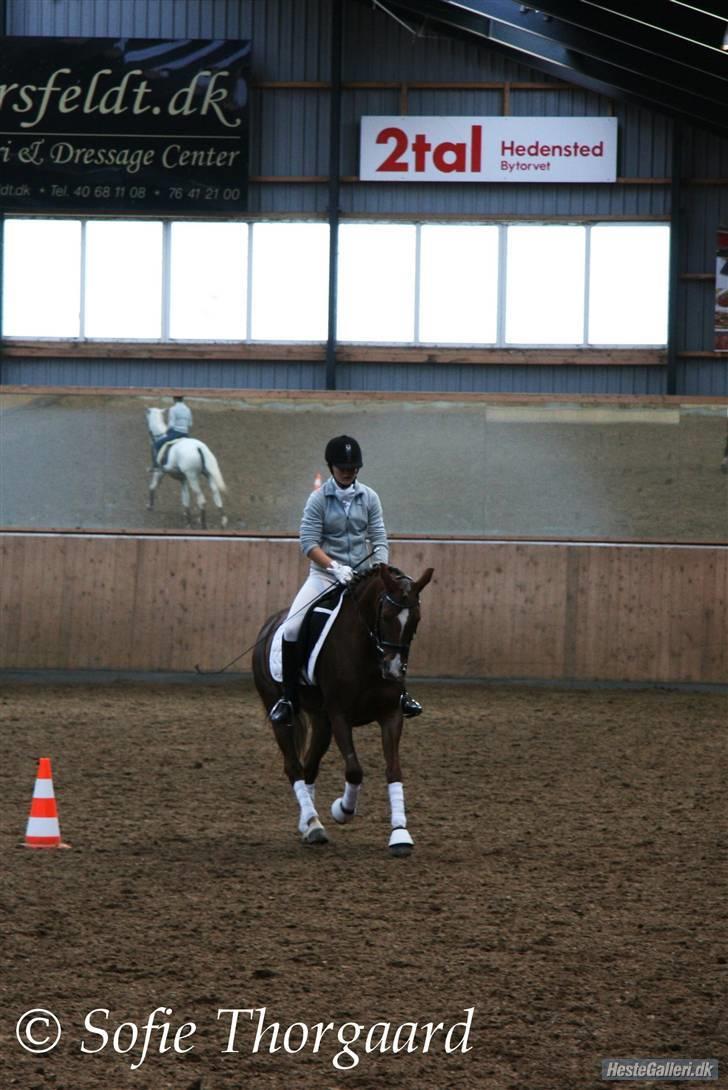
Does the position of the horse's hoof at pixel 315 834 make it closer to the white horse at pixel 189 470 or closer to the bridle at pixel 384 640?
the bridle at pixel 384 640

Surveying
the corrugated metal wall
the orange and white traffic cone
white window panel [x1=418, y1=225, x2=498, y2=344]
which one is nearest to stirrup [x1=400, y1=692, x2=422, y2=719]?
the orange and white traffic cone

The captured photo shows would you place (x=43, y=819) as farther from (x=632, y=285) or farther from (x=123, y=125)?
(x=123, y=125)

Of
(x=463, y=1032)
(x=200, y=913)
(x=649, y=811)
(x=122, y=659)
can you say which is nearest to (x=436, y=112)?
(x=122, y=659)

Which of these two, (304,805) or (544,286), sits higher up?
(544,286)

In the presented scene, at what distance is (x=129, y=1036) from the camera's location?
4.30 metres

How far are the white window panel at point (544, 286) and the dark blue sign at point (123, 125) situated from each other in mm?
3802

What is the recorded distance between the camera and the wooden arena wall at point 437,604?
15305mm

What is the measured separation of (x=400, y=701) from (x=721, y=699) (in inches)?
315

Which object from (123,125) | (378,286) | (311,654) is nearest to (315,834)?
→ (311,654)

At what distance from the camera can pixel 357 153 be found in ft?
66.9

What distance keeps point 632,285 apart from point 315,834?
46.6 ft

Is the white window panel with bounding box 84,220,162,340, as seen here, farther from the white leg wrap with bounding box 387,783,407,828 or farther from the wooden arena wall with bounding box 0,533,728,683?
the white leg wrap with bounding box 387,783,407,828

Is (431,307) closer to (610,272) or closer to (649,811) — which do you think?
(610,272)

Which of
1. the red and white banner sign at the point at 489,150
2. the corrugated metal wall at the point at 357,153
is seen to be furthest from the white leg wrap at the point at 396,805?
the red and white banner sign at the point at 489,150
